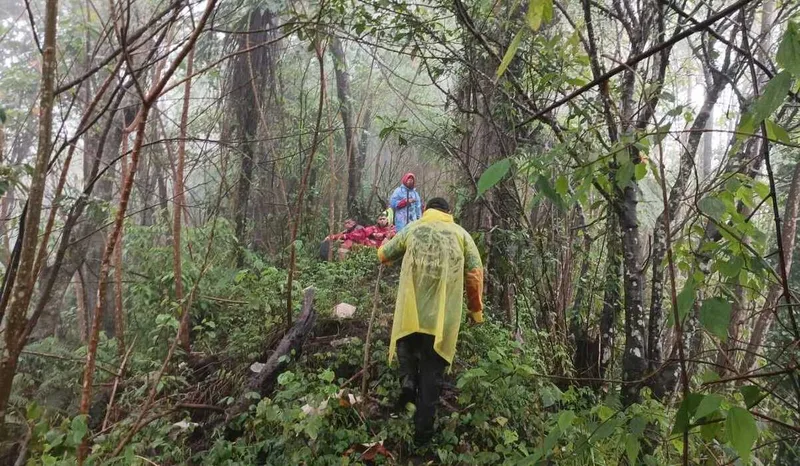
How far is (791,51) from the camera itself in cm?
90

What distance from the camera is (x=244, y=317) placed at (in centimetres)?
508

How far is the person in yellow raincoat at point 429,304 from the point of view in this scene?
3.29m

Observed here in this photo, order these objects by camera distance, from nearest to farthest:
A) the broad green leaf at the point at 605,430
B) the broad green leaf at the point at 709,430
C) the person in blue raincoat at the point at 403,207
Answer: the broad green leaf at the point at 709,430, the broad green leaf at the point at 605,430, the person in blue raincoat at the point at 403,207

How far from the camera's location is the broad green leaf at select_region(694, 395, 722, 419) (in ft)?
3.17

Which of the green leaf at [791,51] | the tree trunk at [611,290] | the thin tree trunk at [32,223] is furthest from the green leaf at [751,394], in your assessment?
the tree trunk at [611,290]

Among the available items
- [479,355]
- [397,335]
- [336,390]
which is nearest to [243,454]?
[336,390]

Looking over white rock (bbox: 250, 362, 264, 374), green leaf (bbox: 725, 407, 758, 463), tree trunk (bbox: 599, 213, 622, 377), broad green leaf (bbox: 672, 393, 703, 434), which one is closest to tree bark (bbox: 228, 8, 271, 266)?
white rock (bbox: 250, 362, 264, 374)

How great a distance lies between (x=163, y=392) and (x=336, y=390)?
6.57 feet

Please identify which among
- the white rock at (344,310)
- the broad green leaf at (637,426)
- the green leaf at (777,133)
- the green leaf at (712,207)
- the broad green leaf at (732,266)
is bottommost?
the white rock at (344,310)

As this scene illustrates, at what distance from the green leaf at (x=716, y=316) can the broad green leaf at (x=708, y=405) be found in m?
0.15

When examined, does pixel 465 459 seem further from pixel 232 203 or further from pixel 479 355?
pixel 232 203

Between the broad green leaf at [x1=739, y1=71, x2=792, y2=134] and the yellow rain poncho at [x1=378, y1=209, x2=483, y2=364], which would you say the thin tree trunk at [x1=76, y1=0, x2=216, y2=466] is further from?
the yellow rain poncho at [x1=378, y1=209, x2=483, y2=364]

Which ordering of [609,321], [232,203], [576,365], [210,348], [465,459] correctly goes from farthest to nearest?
[232,203] < [210,348] < [576,365] < [609,321] < [465,459]

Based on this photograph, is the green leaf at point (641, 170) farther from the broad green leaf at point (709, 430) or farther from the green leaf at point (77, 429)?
the green leaf at point (77, 429)
